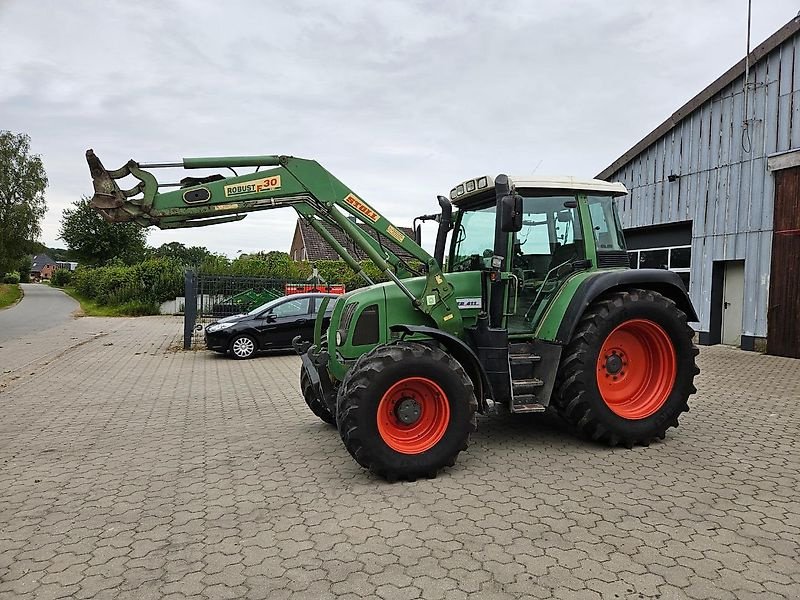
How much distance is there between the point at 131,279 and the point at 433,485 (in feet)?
101

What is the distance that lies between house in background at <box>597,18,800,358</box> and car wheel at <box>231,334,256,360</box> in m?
8.37

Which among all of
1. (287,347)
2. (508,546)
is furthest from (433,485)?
(287,347)

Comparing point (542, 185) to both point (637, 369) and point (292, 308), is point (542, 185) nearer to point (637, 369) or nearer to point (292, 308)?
point (637, 369)

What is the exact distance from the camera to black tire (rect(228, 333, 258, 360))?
1331 centimetres

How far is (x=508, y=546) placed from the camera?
3604 mm

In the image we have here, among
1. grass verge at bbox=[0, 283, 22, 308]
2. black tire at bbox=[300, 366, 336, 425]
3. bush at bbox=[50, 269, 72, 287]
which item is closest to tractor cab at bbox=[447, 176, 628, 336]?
black tire at bbox=[300, 366, 336, 425]

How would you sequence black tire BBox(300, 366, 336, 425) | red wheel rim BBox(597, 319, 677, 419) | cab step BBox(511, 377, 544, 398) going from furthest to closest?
1. black tire BBox(300, 366, 336, 425)
2. red wheel rim BBox(597, 319, 677, 419)
3. cab step BBox(511, 377, 544, 398)

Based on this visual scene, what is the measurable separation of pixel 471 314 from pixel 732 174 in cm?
1091

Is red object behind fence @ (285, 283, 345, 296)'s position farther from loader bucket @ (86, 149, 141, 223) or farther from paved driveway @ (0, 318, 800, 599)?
loader bucket @ (86, 149, 141, 223)

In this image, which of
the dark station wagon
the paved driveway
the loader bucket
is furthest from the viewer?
the dark station wagon

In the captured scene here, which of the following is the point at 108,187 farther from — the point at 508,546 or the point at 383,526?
the point at 508,546

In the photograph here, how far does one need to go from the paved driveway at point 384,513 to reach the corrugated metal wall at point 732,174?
6921 mm

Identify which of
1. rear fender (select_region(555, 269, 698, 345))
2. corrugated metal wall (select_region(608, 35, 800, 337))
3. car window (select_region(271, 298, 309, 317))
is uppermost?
corrugated metal wall (select_region(608, 35, 800, 337))

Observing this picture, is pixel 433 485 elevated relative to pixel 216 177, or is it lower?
lower
